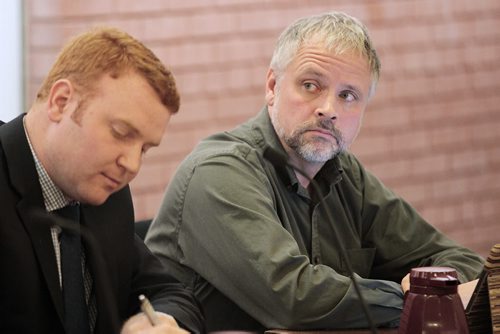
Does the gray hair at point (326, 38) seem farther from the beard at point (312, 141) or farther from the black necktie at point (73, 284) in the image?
the black necktie at point (73, 284)

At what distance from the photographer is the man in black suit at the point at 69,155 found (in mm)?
1929

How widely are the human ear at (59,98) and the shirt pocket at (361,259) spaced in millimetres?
1149

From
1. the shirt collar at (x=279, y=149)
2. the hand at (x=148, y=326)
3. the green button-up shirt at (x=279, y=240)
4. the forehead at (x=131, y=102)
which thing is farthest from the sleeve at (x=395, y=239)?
the forehead at (x=131, y=102)

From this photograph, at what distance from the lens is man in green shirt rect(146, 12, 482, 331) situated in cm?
238

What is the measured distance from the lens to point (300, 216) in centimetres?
273

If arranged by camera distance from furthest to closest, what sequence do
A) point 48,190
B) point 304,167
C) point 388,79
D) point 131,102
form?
1. point 388,79
2. point 304,167
3. point 48,190
4. point 131,102

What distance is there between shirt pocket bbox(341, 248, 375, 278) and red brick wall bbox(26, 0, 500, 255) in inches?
39.1

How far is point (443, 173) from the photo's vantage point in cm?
450

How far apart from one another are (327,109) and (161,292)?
28.9 inches

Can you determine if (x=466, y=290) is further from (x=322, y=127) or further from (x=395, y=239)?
(x=322, y=127)

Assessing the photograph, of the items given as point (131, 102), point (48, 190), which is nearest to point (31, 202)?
point (48, 190)

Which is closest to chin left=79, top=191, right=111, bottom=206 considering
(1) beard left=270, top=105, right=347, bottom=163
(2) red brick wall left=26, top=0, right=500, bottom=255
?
(1) beard left=270, top=105, right=347, bottom=163

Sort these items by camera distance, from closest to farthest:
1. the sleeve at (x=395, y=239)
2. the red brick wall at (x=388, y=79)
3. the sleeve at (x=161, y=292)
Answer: the sleeve at (x=161, y=292) < the sleeve at (x=395, y=239) < the red brick wall at (x=388, y=79)

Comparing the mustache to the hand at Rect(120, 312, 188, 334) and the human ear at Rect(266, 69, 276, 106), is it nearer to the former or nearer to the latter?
the human ear at Rect(266, 69, 276, 106)
